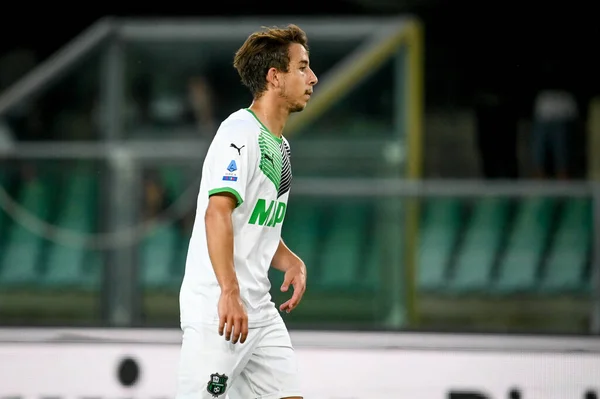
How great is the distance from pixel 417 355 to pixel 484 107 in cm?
603

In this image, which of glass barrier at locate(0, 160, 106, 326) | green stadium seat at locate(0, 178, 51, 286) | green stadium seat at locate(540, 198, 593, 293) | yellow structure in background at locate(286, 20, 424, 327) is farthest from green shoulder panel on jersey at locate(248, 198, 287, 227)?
green stadium seat at locate(0, 178, 51, 286)

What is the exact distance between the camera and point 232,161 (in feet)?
12.8

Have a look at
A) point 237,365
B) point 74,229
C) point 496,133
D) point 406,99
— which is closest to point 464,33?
point 496,133

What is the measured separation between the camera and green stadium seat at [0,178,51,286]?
7.99 m

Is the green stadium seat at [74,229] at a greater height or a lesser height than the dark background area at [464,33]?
lesser

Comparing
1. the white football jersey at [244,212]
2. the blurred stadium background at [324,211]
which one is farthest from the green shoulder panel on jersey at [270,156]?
the blurred stadium background at [324,211]

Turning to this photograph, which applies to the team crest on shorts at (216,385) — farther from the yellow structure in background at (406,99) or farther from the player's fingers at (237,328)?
the yellow structure in background at (406,99)

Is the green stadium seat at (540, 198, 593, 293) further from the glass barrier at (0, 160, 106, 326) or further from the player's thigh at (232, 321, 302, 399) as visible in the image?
the player's thigh at (232, 321, 302, 399)

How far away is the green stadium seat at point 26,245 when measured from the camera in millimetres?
7988

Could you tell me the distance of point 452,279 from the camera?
807cm

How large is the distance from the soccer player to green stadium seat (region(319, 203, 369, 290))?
3424 millimetres

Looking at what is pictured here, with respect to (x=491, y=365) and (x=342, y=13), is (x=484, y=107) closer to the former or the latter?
(x=342, y=13)

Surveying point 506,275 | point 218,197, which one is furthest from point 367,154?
point 218,197

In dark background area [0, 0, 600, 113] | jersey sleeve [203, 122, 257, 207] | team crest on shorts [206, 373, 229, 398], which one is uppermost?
dark background area [0, 0, 600, 113]
